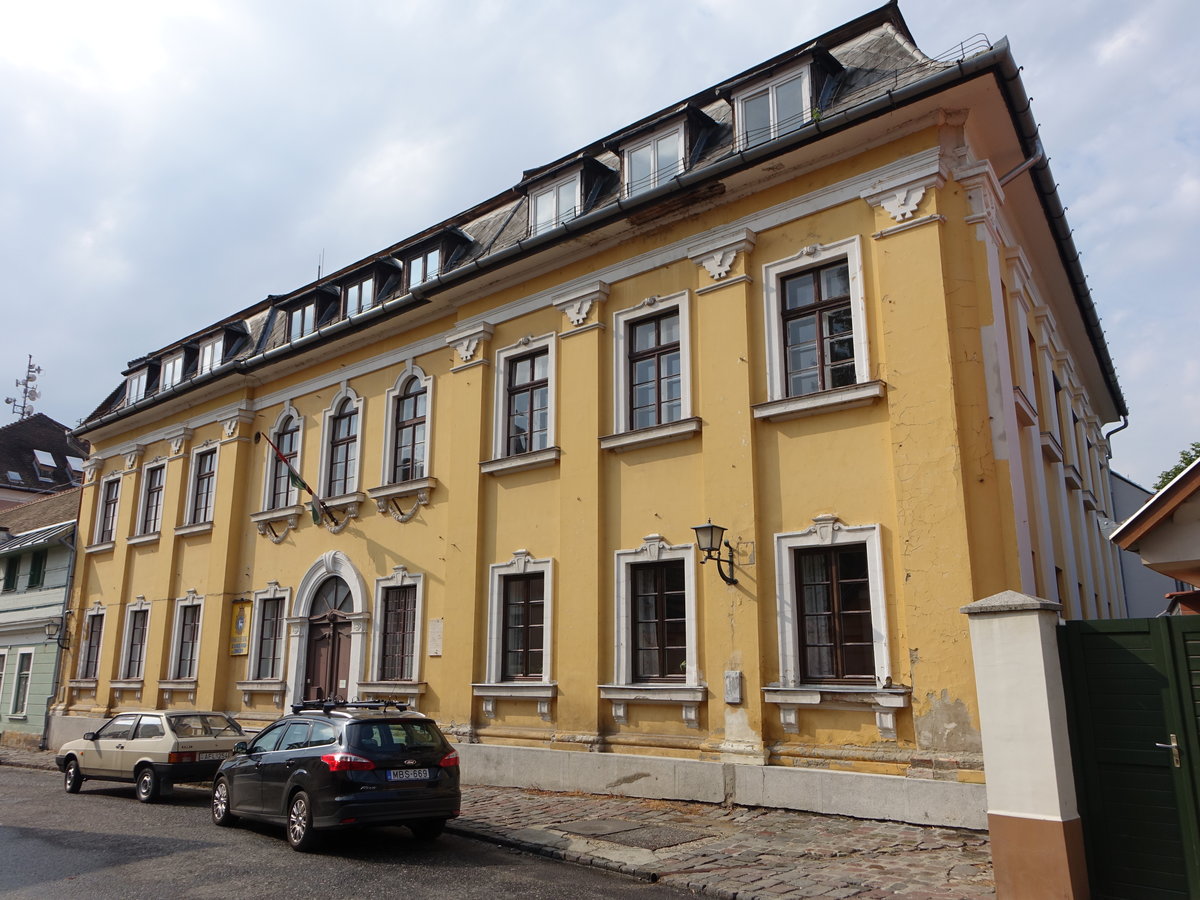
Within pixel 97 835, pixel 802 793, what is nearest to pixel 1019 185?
pixel 802 793

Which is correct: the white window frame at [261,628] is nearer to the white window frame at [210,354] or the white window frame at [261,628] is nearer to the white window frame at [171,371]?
the white window frame at [210,354]

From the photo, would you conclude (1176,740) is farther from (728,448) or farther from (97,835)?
(97,835)

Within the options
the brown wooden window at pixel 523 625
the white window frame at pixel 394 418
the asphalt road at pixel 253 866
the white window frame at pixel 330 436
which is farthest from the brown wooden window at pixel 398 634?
the asphalt road at pixel 253 866

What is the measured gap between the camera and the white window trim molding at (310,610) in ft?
55.6

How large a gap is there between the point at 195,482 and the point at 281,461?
11.8ft

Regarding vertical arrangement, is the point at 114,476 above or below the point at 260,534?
above

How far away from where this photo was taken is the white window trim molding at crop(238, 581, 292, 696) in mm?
18344

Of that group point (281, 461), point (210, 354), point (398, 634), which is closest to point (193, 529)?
point (281, 461)

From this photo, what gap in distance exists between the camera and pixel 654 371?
13805mm

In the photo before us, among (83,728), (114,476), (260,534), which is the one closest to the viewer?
(260,534)

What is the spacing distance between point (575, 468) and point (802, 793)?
573cm

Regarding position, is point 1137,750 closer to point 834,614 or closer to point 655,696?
point 834,614

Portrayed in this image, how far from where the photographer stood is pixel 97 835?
10.5 meters

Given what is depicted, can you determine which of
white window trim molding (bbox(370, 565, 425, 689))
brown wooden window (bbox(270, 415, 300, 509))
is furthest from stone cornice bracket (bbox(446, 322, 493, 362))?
brown wooden window (bbox(270, 415, 300, 509))
